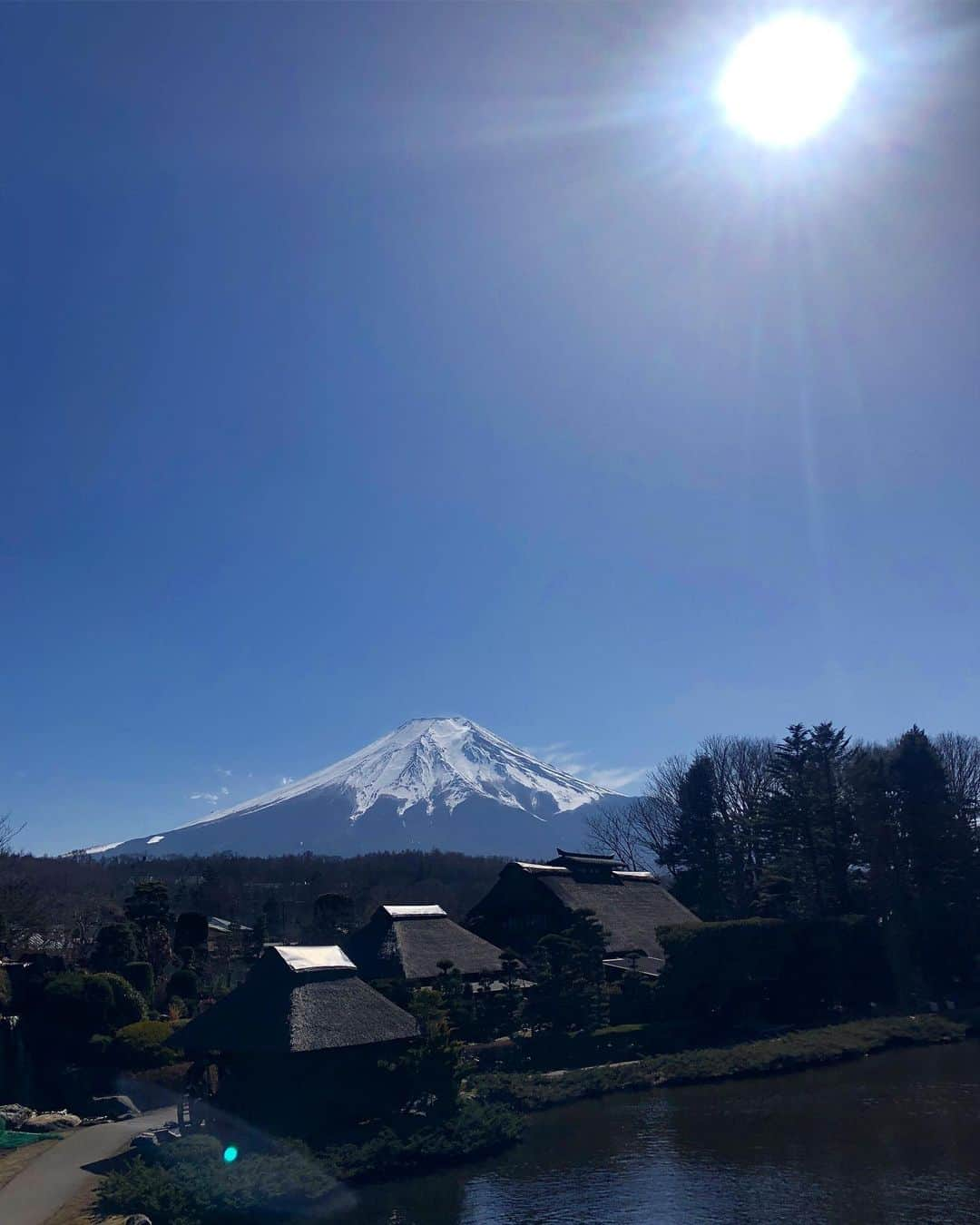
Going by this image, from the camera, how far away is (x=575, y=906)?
3284cm

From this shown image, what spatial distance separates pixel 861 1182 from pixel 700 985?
14143mm

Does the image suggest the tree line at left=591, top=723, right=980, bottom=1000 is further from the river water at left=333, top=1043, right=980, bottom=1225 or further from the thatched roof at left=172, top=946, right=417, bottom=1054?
the thatched roof at left=172, top=946, right=417, bottom=1054

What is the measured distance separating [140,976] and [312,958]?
461 inches

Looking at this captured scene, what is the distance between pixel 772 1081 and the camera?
20797 millimetres

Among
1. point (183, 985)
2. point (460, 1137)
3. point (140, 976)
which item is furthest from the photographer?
point (183, 985)

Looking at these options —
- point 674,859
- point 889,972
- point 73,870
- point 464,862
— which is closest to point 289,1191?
point 889,972

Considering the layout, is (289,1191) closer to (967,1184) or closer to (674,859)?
(967,1184)

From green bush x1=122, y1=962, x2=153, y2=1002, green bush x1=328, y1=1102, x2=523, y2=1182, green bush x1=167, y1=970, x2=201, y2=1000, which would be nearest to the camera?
green bush x1=328, y1=1102, x2=523, y2=1182

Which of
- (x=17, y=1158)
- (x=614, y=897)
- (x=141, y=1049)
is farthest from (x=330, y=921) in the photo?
(x=17, y=1158)

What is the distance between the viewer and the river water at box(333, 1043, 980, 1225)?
12461mm

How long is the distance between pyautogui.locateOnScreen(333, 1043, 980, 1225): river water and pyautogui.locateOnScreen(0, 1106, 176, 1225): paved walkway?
451 cm

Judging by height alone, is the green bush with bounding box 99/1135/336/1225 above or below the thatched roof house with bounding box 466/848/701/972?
below

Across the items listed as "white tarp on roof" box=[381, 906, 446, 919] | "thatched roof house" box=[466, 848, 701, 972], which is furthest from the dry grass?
"thatched roof house" box=[466, 848, 701, 972]

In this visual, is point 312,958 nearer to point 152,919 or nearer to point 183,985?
point 183,985
